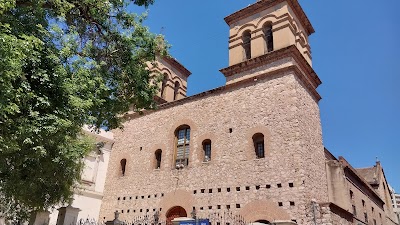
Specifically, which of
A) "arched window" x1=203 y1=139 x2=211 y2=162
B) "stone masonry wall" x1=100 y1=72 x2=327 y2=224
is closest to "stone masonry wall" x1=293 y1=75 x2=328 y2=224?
"stone masonry wall" x1=100 y1=72 x2=327 y2=224

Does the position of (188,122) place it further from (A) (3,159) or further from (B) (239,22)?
(A) (3,159)

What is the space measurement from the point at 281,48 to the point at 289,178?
584 centimetres

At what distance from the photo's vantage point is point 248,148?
1414cm

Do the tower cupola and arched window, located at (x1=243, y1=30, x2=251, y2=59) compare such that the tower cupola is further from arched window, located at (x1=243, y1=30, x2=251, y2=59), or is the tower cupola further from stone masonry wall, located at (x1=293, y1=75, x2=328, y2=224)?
stone masonry wall, located at (x1=293, y1=75, x2=328, y2=224)

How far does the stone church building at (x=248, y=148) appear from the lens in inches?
505

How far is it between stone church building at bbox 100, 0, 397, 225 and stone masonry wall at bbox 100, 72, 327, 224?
1.7 inches

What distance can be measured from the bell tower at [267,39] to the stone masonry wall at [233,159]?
938 mm

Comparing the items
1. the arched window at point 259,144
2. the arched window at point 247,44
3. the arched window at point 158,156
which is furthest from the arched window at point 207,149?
the arched window at point 247,44

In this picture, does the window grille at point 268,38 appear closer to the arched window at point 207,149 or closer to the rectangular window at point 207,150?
the arched window at point 207,149

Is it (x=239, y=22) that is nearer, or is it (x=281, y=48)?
(x=281, y=48)

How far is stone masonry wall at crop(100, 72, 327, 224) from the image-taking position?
41.9ft

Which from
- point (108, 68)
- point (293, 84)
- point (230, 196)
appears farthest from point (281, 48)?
point (108, 68)

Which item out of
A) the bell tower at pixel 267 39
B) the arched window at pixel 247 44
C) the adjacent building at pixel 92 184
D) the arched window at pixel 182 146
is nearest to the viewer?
Answer: the bell tower at pixel 267 39

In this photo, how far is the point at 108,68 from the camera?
392 inches
